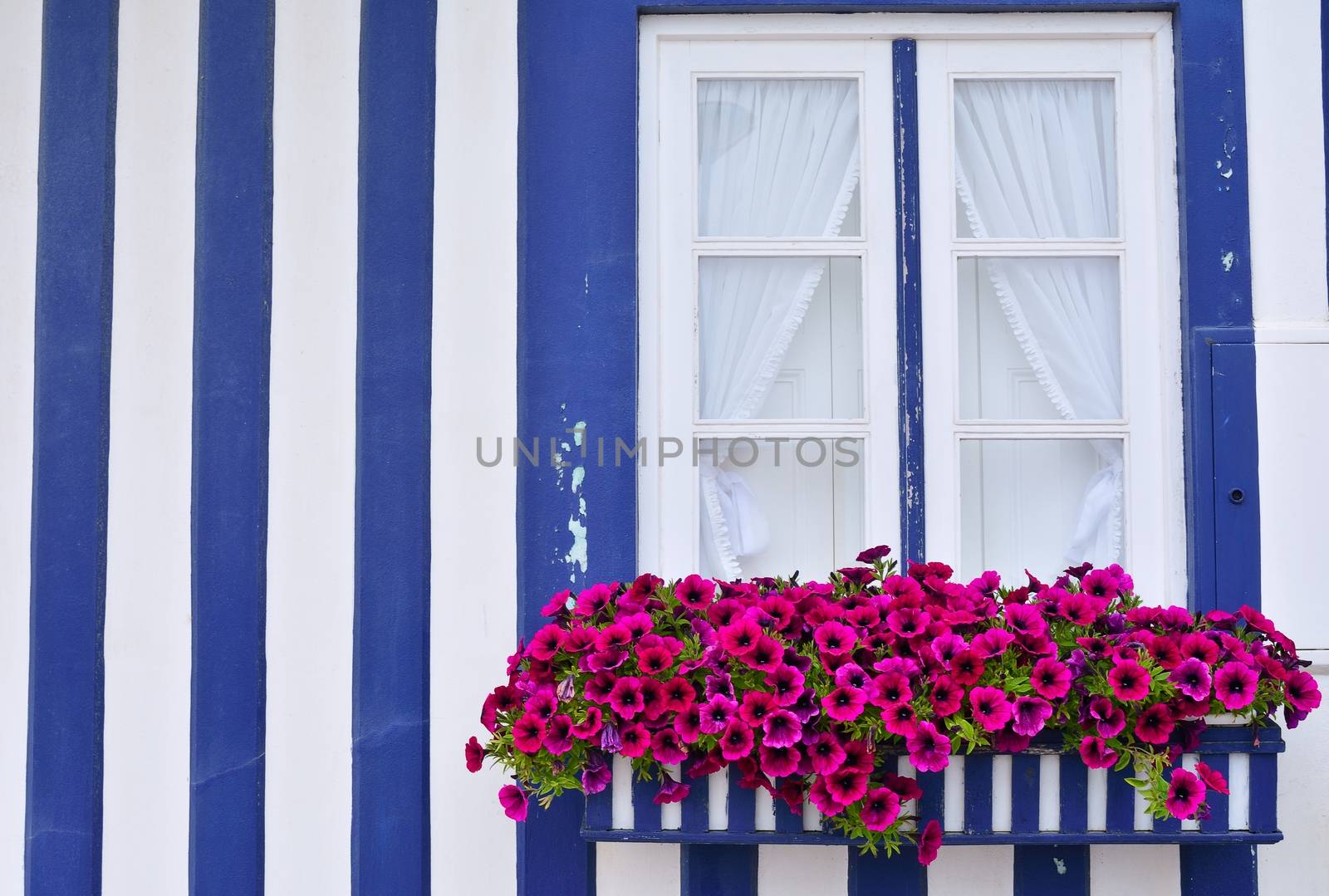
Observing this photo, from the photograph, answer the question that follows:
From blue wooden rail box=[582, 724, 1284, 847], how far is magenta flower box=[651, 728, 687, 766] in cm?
10

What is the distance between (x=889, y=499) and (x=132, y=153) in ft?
5.45

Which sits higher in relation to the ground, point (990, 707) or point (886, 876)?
point (990, 707)

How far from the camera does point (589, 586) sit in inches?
88.9

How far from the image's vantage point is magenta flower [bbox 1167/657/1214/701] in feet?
6.10

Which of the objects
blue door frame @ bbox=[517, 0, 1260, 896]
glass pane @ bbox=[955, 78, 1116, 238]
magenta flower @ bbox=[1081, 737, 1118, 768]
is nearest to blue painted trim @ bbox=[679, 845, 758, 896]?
blue door frame @ bbox=[517, 0, 1260, 896]

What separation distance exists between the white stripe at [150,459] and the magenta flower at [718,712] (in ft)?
3.55

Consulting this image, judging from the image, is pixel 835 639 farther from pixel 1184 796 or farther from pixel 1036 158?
pixel 1036 158

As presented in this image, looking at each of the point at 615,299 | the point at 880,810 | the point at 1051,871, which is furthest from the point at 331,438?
the point at 1051,871

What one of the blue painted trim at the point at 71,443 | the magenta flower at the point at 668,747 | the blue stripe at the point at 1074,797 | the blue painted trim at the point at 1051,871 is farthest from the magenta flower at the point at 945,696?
the blue painted trim at the point at 71,443

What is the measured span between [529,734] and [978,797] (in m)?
0.76

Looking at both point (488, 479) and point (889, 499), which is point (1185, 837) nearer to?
point (889, 499)

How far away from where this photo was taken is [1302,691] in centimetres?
194

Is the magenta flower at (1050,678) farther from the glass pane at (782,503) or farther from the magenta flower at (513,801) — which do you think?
the magenta flower at (513,801)

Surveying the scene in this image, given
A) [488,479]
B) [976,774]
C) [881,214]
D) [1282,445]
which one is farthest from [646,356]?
[1282,445]
